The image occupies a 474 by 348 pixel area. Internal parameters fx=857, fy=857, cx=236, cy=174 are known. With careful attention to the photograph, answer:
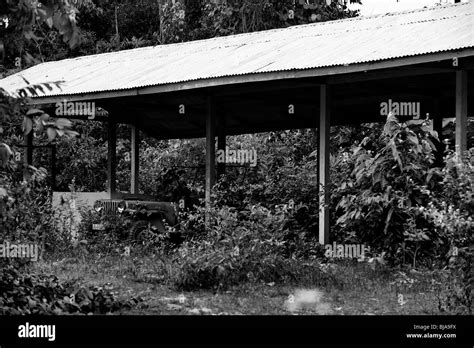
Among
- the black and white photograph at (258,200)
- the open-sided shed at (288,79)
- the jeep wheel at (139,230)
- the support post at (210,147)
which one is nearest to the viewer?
the black and white photograph at (258,200)

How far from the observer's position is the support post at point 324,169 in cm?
1334

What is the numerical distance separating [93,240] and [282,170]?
462cm

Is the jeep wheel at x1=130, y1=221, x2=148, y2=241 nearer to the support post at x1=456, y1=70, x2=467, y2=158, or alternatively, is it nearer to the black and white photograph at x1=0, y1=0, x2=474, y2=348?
the black and white photograph at x1=0, y1=0, x2=474, y2=348

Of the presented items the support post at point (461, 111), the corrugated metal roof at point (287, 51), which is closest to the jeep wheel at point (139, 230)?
the corrugated metal roof at point (287, 51)

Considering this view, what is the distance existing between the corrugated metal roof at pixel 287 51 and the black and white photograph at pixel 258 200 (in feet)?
0.22

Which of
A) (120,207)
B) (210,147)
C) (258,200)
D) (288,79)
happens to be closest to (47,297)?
(288,79)

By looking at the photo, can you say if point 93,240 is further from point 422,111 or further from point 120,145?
point 120,145

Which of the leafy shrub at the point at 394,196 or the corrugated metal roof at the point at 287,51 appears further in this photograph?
the corrugated metal roof at the point at 287,51

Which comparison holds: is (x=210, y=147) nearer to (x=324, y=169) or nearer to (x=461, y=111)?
(x=324, y=169)

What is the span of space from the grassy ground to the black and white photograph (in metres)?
0.04

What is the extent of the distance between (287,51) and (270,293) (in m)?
6.21

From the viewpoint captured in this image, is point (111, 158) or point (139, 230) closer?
point (139, 230)

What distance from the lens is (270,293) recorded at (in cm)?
976

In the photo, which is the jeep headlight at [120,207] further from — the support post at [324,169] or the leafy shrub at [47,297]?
the leafy shrub at [47,297]
